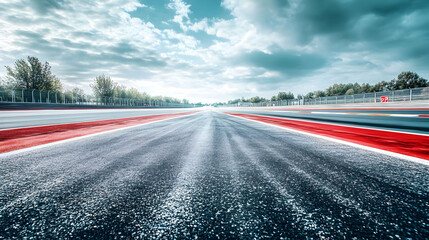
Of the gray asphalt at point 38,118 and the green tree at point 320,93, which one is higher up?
the green tree at point 320,93

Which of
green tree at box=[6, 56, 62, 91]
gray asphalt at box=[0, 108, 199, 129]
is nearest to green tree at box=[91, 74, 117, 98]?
green tree at box=[6, 56, 62, 91]

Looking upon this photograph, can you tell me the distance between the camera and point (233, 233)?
81 cm

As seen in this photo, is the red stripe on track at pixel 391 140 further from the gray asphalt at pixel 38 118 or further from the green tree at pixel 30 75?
the green tree at pixel 30 75

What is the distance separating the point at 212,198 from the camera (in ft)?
3.75

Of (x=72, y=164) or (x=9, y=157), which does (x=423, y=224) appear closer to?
(x=72, y=164)

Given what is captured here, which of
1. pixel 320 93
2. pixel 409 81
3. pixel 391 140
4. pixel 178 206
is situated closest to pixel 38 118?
pixel 178 206

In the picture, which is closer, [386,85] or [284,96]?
[386,85]

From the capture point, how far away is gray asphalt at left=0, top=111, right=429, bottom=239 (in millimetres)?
824

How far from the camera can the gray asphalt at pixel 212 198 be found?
82 cm

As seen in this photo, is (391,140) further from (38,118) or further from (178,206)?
(38,118)

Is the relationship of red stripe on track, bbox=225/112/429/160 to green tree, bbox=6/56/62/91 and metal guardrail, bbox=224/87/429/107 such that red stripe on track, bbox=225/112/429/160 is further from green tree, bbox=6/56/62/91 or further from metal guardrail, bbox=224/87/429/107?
green tree, bbox=6/56/62/91

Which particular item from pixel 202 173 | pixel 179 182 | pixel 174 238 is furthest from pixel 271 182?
pixel 174 238

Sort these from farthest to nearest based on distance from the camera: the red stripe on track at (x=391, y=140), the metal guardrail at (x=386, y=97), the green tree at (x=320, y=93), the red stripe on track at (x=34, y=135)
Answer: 1. the green tree at (x=320, y=93)
2. the metal guardrail at (x=386, y=97)
3. the red stripe on track at (x=34, y=135)
4. the red stripe on track at (x=391, y=140)

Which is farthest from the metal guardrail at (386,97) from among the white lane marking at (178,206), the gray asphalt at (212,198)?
the white lane marking at (178,206)
